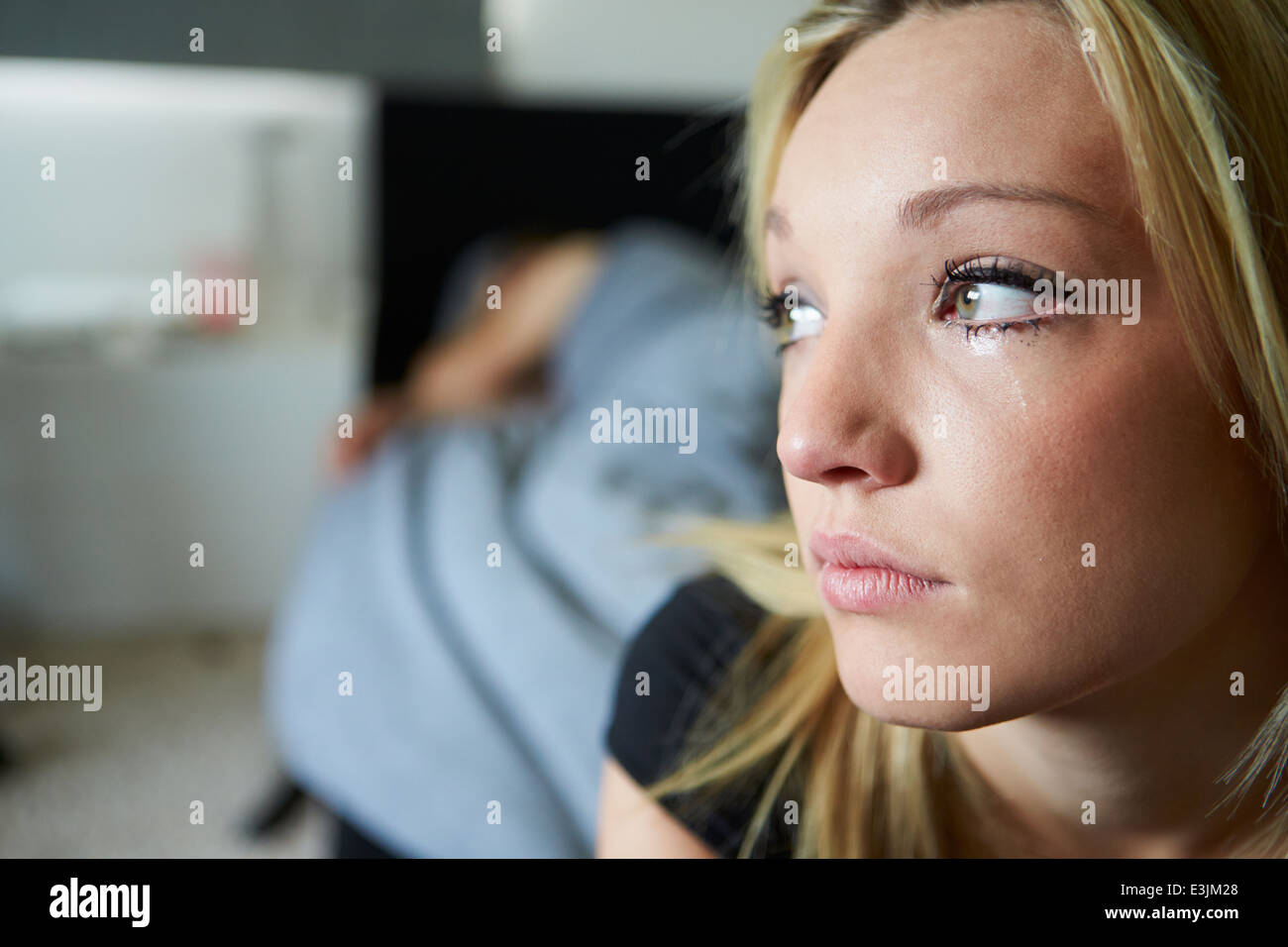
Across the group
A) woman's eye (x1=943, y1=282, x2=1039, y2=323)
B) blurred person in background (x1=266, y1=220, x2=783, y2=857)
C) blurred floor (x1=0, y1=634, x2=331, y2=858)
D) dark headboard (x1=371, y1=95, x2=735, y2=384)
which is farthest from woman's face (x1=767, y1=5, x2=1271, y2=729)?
dark headboard (x1=371, y1=95, x2=735, y2=384)

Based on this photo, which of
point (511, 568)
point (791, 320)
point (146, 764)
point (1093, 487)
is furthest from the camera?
point (146, 764)

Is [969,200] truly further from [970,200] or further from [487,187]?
[487,187]

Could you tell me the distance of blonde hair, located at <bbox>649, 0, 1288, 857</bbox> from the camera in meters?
0.40

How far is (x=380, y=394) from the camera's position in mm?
1850

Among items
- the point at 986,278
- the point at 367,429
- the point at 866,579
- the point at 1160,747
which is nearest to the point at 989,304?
the point at 986,278

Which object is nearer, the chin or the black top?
the chin

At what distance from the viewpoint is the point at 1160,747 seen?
19.2 inches

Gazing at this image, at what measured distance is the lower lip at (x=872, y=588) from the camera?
43cm

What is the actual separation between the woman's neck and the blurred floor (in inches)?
39.7

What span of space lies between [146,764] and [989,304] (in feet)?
4.66

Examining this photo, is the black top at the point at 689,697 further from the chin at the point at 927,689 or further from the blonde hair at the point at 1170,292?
the chin at the point at 927,689

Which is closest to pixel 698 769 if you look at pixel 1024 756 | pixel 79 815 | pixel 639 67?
pixel 1024 756

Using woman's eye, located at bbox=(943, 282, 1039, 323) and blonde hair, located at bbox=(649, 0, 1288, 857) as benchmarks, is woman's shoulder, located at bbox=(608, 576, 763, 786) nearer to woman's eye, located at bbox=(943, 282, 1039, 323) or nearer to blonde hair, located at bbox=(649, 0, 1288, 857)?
blonde hair, located at bbox=(649, 0, 1288, 857)

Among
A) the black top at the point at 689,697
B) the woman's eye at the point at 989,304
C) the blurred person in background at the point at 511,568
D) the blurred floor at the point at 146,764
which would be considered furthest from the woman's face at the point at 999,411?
the blurred floor at the point at 146,764
